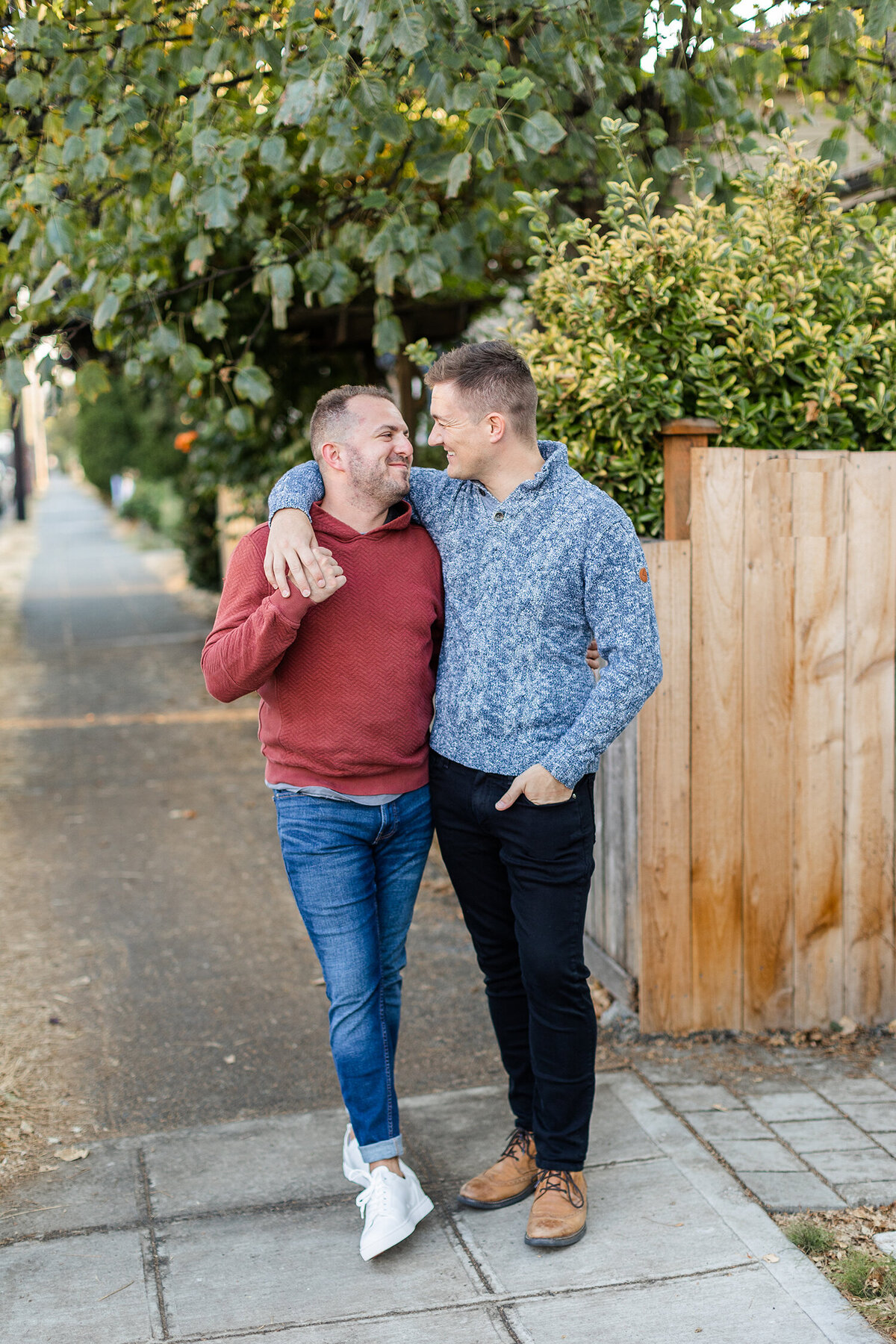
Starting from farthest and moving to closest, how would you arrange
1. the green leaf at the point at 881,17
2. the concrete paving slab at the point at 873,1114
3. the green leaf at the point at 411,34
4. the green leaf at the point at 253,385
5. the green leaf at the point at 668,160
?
the green leaf at the point at 253,385 < the green leaf at the point at 668,160 < the green leaf at the point at 881,17 < the green leaf at the point at 411,34 < the concrete paving slab at the point at 873,1114

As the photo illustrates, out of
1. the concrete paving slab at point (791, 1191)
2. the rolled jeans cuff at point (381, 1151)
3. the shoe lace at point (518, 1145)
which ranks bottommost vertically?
the concrete paving slab at point (791, 1191)

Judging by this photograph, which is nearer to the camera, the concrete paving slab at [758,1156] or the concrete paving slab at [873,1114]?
the concrete paving slab at [758,1156]

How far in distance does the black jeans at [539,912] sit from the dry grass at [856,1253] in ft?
1.73

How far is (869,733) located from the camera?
12.4 ft

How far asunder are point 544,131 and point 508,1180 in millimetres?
2912

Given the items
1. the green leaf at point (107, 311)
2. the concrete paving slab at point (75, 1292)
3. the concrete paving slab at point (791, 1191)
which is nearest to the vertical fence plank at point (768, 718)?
the concrete paving slab at point (791, 1191)

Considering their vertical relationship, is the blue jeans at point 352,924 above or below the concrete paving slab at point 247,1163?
above

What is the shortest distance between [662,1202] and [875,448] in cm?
233

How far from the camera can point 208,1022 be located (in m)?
4.22

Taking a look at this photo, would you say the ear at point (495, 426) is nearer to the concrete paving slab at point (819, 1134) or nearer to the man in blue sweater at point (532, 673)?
the man in blue sweater at point (532, 673)

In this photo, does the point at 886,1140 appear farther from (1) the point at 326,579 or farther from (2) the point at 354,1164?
(1) the point at 326,579

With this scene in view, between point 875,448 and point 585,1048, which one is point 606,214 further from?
point 585,1048

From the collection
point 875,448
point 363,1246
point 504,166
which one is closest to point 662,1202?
point 363,1246

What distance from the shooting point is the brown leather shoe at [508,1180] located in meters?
2.96
